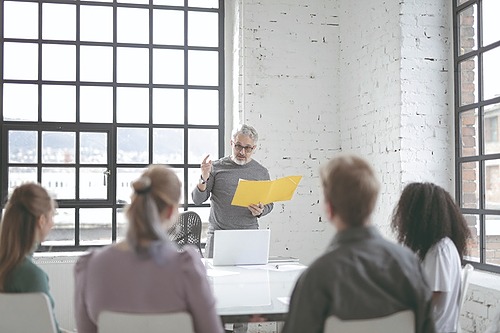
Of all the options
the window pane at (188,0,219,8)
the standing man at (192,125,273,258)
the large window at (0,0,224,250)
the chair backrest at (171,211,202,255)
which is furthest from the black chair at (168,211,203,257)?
the window pane at (188,0,219,8)

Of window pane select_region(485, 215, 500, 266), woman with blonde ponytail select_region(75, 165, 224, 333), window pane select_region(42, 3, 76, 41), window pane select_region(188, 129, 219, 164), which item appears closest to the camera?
woman with blonde ponytail select_region(75, 165, 224, 333)

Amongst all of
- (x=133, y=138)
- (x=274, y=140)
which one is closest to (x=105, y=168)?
(x=133, y=138)

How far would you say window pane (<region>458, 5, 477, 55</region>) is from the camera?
462 cm

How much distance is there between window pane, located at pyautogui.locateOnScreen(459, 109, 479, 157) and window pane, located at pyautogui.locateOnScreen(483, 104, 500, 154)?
110mm

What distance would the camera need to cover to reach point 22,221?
8.55ft

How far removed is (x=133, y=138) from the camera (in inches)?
228

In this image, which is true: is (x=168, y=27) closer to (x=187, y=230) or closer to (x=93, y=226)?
(x=93, y=226)

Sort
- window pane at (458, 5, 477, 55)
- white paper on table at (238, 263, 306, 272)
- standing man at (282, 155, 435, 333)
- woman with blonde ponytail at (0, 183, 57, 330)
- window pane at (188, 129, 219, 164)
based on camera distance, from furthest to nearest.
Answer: window pane at (188, 129, 219, 164) < window pane at (458, 5, 477, 55) < white paper on table at (238, 263, 306, 272) < woman with blonde ponytail at (0, 183, 57, 330) < standing man at (282, 155, 435, 333)

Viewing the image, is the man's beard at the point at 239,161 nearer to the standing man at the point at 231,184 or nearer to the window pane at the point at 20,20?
the standing man at the point at 231,184

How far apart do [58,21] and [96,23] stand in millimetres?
321

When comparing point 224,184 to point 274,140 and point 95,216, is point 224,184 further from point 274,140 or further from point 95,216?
point 95,216

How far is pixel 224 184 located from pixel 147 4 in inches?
83.7

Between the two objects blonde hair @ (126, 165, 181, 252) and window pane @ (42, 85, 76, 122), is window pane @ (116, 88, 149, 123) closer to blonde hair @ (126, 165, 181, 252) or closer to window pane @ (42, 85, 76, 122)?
window pane @ (42, 85, 76, 122)

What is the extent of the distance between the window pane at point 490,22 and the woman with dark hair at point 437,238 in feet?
6.54
